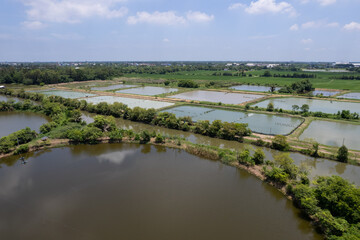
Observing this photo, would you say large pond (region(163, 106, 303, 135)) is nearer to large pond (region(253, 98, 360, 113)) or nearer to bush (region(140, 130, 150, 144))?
large pond (region(253, 98, 360, 113))

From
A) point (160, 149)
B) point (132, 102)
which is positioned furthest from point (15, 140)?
point (132, 102)

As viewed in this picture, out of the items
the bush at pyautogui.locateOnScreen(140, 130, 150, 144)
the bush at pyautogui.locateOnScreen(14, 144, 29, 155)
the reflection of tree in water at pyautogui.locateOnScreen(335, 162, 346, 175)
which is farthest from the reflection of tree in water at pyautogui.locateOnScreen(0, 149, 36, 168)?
the reflection of tree in water at pyautogui.locateOnScreen(335, 162, 346, 175)

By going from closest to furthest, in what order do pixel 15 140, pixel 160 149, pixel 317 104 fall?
pixel 15 140
pixel 160 149
pixel 317 104

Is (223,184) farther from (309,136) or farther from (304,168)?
(309,136)

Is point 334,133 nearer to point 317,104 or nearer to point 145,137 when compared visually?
point 317,104

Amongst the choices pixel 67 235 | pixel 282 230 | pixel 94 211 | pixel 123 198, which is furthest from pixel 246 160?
pixel 67 235
